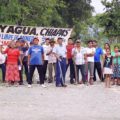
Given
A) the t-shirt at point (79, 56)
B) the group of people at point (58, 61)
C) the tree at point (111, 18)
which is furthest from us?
the tree at point (111, 18)

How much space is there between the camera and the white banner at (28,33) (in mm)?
21344

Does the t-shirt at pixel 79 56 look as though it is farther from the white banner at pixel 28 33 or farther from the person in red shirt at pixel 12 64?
the white banner at pixel 28 33

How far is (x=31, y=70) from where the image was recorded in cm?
1817

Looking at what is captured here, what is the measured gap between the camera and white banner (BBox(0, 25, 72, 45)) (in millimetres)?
21344

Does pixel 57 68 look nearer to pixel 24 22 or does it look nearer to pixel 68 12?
pixel 24 22

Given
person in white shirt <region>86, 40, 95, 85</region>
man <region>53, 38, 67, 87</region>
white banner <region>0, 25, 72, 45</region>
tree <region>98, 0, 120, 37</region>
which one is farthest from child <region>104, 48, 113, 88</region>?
tree <region>98, 0, 120, 37</region>

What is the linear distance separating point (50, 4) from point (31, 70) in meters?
18.4

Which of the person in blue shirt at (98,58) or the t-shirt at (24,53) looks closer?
the t-shirt at (24,53)

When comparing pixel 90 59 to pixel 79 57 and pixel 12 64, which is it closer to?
pixel 79 57

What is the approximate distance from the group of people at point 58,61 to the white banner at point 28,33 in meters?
1.68

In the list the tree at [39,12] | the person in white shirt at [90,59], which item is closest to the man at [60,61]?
the person in white shirt at [90,59]

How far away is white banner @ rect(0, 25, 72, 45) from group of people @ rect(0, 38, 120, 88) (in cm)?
168

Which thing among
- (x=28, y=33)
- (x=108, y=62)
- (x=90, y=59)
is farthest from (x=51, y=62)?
(x=28, y=33)

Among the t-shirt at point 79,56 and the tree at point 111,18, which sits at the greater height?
the tree at point 111,18
